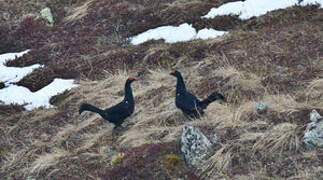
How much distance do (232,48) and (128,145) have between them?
461cm

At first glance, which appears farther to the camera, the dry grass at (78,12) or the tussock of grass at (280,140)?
the dry grass at (78,12)

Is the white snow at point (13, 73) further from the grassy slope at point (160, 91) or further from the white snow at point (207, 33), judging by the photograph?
the white snow at point (207, 33)

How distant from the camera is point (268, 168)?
571 cm

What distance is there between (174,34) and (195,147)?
6823mm

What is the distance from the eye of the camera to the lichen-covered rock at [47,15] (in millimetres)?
14617

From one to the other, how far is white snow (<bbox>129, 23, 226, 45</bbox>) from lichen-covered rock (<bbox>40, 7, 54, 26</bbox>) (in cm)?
374

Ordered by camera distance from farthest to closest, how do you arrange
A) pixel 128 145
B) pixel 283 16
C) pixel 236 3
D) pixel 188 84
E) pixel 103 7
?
1. pixel 103 7
2. pixel 236 3
3. pixel 283 16
4. pixel 188 84
5. pixel 128 145

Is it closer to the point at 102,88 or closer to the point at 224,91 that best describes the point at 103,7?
the point at 102,88

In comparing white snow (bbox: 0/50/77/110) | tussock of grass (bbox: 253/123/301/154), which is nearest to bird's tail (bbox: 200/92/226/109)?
tussock of grass (bbox: 253/123/301/154)

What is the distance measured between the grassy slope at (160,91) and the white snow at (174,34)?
0.29m

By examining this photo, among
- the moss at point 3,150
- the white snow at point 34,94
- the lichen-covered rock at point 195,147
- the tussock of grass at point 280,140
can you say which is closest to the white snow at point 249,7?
the white snow at point 34,94

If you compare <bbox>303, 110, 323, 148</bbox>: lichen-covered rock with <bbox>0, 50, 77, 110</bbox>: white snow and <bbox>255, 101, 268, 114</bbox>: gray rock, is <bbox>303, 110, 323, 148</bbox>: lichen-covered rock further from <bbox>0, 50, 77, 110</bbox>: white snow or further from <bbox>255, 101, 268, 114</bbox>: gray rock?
<bbox>0, 50, 77, 110</bbox>: white snow

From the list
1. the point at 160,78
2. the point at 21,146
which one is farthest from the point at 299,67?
the point at 21,146

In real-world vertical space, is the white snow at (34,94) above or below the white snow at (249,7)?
below
